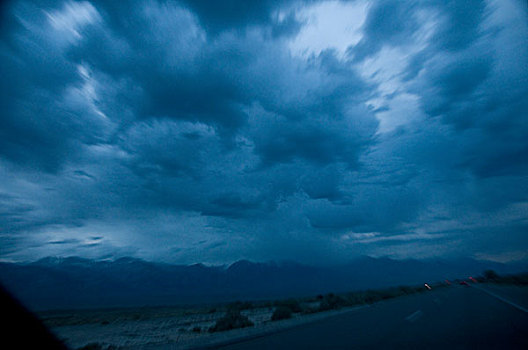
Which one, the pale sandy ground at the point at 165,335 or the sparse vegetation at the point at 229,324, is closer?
the pale sandy ground at the point at 165,335

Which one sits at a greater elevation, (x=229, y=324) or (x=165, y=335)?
(x=229, y=324)

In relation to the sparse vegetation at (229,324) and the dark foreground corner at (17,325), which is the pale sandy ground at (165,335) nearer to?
the sparse vegetation at (229,324)

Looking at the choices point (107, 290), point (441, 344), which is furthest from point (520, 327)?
point (107, 290)

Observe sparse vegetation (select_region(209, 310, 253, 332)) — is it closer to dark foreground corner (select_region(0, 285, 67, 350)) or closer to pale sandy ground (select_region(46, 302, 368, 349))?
pale sandy ground (select_region(46, 302, 368, 349))

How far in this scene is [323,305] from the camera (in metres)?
22.3

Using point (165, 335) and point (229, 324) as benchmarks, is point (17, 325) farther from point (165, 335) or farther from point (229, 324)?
point (165, 335)

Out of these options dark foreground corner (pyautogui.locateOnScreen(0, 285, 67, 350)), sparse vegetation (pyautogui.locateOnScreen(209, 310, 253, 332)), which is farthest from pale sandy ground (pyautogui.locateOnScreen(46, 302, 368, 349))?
dark foreground corner (pyautogui.locateOnScreen(0, 285, 67, 350))

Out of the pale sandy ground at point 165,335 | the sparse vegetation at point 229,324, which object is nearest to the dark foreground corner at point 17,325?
the pale sandy ground at point 165,335

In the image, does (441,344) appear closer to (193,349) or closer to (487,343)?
(487,343)

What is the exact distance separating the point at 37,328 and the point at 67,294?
464 feet

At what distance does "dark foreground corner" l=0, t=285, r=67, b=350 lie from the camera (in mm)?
3164

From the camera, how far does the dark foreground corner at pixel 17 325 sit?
10.4ft

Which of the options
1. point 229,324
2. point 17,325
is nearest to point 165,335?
point 229,324

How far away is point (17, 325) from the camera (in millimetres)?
3299
